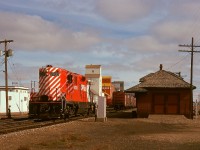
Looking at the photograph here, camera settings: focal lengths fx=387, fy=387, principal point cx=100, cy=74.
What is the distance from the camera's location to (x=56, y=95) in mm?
31062

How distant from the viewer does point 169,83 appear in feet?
137

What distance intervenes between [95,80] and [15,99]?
23.0m

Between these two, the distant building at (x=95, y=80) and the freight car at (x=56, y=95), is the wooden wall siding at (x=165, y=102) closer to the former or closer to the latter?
the distant building at (x=95, y=80)

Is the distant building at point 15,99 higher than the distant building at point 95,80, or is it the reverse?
the distant building at point 95,80

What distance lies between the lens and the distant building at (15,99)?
6059cm

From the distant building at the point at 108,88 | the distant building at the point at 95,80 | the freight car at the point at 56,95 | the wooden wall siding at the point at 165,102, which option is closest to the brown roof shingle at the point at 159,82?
the wooden wall siding at the point at 165,102

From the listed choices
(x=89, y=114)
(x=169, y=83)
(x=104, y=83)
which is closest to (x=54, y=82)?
(x=89, y=114)

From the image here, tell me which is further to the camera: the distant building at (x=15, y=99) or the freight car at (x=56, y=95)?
the distant building at (x=15, y=99)

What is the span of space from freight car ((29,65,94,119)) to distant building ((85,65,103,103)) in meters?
6.59

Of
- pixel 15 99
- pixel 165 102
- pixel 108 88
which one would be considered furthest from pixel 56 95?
pixel 108 88

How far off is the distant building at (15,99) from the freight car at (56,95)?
90.9ft

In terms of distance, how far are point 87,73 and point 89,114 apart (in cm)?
911

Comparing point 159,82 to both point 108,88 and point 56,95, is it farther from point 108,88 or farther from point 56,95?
point 108,88

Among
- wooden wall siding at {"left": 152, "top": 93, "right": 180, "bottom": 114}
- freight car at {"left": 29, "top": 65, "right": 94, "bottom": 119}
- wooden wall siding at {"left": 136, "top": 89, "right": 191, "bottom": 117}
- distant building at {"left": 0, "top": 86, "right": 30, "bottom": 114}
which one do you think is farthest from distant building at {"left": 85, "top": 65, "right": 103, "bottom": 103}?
distant building at {"left": 0, "top": 86, "right": 30, "bottom": 114}
